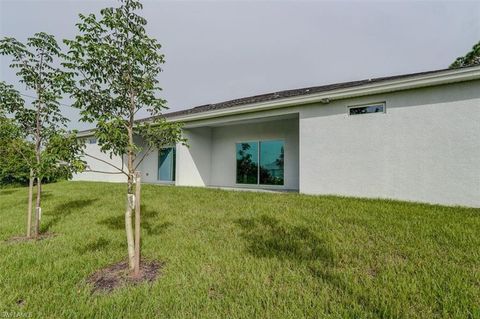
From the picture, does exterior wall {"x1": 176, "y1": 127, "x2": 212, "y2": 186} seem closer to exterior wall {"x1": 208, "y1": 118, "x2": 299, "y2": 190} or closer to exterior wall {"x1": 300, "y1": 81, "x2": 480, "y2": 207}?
exterior wall {"x1": 208, "y1": 118, "x2": 299, "y2": 190}

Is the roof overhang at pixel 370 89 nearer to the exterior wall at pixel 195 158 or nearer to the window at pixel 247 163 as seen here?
the window at pixel 247 163

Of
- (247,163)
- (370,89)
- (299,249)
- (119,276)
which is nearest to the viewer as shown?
(119,276)

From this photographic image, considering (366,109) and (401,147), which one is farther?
(366,109)

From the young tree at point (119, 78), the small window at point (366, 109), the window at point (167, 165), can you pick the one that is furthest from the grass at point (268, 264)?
the window at point (167, 165)

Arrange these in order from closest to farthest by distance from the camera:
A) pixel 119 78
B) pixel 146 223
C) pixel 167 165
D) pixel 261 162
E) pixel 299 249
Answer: pixel 119 78
pixel 299 249
pixel 146 223
pixel 261 162
pixel 167 165

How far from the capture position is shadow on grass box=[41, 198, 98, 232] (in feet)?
17.7

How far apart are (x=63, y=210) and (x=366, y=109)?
9287 mm

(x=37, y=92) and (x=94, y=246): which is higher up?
(x=37, y=92)

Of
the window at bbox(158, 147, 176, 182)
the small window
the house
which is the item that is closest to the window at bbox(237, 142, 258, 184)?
the house

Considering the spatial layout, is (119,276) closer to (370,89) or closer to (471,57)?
(370,89)

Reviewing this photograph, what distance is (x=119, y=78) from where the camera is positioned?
3.00 metres

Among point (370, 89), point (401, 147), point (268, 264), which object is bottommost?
point (268, 264)

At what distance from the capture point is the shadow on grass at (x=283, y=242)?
3.26 metres

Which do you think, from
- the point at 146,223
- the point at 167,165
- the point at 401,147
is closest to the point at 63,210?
the point at 146,223
